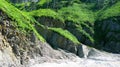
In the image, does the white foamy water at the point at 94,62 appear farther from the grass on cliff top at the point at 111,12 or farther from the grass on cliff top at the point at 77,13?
the grass on cliff top at the point at 77,13

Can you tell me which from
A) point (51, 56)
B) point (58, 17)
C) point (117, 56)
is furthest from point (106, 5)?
point (51, 56)

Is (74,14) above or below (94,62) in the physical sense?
below

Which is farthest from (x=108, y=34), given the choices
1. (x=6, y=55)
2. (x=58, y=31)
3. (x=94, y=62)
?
(x=6, y=55)

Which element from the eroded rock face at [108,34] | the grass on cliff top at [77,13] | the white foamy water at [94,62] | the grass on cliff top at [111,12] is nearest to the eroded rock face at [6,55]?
the white foamy water at [94,62]

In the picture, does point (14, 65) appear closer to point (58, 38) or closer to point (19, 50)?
point (19, 50)

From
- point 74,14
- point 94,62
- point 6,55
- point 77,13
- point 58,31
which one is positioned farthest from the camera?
point 77,13

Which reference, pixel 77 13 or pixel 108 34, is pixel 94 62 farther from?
pixel 77 13
